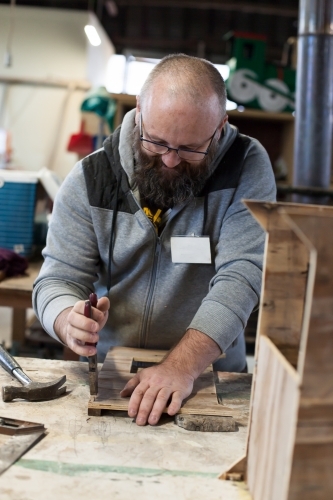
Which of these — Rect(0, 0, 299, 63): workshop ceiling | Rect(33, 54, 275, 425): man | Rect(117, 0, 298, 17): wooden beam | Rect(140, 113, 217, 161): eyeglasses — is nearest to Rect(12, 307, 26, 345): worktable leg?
Rect(33, 54, 275, 425): man

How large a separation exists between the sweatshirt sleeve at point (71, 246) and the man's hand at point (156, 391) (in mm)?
378

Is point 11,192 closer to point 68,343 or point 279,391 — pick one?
point 68,343

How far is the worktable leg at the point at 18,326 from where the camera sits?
3613 millimetres

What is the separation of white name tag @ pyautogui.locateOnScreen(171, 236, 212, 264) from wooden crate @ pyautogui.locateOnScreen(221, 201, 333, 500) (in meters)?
0.71

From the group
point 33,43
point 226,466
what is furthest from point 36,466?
point 33,43

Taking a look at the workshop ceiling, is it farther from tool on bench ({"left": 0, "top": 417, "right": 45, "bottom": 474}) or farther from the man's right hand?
tool on bench ({"left": 0, "top": 417, "right": 45, "bottom": 474})

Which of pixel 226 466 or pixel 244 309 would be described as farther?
pixel 244 309

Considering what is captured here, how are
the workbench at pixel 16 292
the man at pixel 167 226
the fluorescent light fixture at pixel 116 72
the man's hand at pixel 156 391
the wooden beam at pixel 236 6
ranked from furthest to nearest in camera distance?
1. the fluorescent light fixture at pixel 116 72
2. the wooden beam at pixel 236 6
3. the workbench at pixel 16 292
4. the man at pixel 167 226
5. the man's hand at pixel 156 391

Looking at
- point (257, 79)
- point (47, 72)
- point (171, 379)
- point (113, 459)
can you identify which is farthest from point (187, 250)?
point (47, 72)

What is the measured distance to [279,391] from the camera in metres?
0.97

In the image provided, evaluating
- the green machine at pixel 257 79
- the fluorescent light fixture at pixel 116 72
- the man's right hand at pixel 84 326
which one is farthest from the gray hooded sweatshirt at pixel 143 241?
the fluorescent light fixture at pixel 116 72

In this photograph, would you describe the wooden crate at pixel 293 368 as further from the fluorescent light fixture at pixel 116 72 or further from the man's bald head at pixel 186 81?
the fluorescent light fixture at pixel 116 72

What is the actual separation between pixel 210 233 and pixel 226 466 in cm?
83

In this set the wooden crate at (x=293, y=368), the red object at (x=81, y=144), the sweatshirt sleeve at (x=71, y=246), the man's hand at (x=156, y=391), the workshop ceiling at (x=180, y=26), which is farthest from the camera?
the workshop ceiling at (x=180, y=26)
